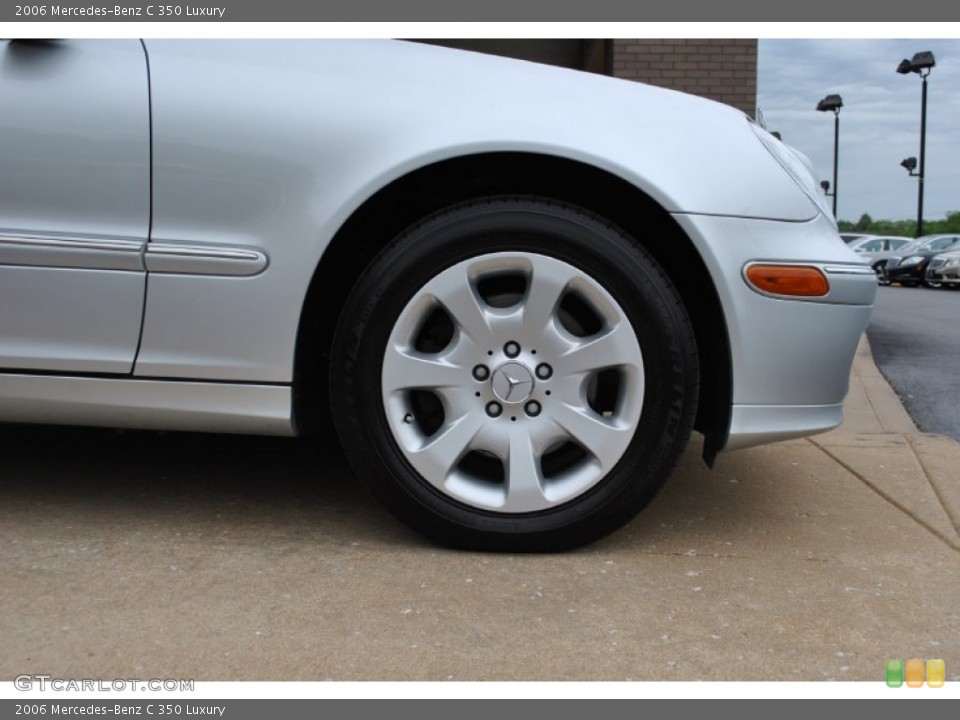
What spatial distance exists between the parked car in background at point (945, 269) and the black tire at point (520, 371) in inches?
744

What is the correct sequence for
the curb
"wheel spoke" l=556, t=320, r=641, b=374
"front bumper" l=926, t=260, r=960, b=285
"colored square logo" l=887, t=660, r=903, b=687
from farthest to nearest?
"front bumper" l=926, t=260, r=960, b=285, the curb, "wheel spoke" l=556, t=320, r=641, b=374, "colored square logo" l=887, t=660, r=903, b=687

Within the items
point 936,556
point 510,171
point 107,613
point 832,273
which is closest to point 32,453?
point 107,613

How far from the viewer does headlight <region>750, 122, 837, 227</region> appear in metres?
2.45

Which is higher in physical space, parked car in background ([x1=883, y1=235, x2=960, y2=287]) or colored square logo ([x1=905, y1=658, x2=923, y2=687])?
colored square logo ([x1=905, y1=658, x2=923, y2=687])

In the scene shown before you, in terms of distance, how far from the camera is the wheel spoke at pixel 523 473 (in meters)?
2.29

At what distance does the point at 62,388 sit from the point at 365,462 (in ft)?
2.49

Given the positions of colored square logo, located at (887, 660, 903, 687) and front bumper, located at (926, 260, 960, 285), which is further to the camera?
front bumper, located at (926, 260, 960, 285)

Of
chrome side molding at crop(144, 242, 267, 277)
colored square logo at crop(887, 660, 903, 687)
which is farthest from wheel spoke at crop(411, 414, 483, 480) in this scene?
colored square logo at crop(887, 660, 903, 687)

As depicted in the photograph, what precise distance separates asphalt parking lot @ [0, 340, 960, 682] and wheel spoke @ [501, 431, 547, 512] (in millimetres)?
161

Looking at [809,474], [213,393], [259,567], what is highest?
[213,393]

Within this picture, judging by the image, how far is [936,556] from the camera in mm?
2455

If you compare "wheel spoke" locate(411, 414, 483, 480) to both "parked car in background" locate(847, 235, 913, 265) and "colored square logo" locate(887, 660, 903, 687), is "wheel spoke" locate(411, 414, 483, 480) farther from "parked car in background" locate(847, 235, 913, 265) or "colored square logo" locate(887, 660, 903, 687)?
"parked car in background" locate(847, 235, 913, 265)

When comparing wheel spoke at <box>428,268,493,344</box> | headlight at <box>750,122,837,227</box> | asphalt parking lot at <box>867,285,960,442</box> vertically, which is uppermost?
headlight at <box>750,122,837,227</box>

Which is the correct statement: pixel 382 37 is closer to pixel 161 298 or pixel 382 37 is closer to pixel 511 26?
pixel 511 26
